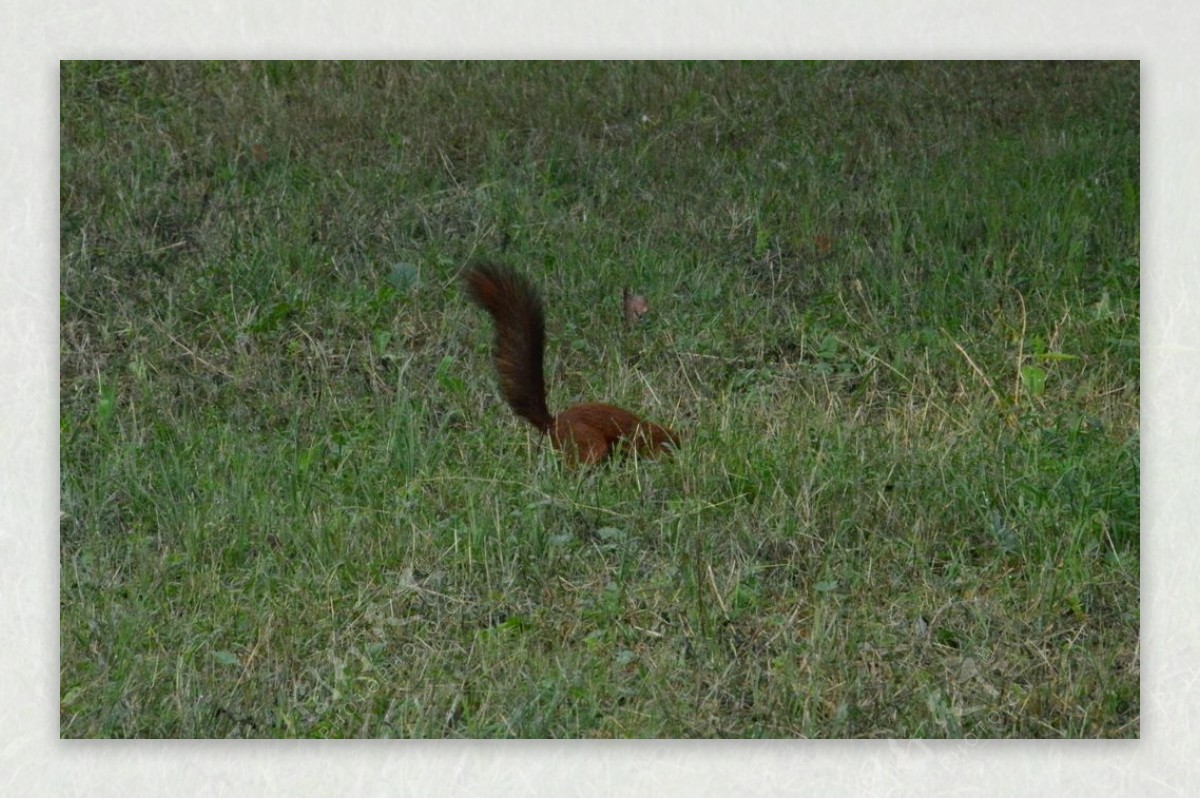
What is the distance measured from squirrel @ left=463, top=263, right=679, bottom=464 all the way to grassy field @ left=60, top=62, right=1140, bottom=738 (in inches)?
2.4

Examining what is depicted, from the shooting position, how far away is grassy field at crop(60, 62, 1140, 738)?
118 inches

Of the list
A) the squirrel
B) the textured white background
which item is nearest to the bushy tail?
the squirrel

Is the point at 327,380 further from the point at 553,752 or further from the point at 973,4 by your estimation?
the point at 973,4

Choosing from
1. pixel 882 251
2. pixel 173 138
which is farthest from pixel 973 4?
pixel 173 138

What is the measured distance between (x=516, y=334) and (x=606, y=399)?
332mm

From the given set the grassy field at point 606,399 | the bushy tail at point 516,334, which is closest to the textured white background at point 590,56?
the grassy field at point 606,399

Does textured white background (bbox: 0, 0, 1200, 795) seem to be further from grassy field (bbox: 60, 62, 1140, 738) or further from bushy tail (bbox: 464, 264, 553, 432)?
bushy tail (bbox: 464, 264, 553, 432)

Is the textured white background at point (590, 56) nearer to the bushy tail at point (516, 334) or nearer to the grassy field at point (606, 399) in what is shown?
the grassy field at point (606, 399)

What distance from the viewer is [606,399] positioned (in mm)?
3719

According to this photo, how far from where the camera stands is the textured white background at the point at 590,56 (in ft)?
9.68

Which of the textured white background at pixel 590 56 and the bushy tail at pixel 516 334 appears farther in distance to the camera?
the bushy tail at pixel 516 334

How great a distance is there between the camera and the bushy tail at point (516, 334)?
3.43 meters

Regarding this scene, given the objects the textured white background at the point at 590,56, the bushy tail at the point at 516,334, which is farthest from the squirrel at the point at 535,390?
the textured white background at the point at 590,56

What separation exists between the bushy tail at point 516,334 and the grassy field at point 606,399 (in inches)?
3.0
